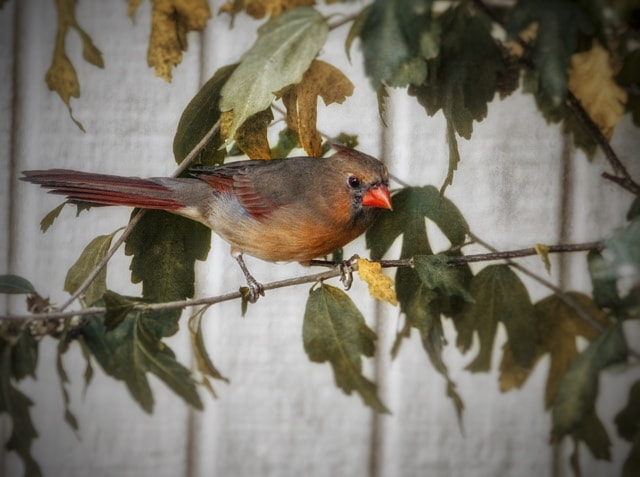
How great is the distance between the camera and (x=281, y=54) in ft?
1.91

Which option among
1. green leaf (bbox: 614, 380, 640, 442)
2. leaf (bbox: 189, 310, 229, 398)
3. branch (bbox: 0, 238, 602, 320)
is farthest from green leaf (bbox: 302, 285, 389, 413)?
green leaf (bbox: 614, 380, 640, 442)

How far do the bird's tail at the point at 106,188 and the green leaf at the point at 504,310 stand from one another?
327mm

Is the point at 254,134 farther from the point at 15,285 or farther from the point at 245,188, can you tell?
the point at 15,285

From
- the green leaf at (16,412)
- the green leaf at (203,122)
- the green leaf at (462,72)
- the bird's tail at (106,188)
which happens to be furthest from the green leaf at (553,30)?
the green leaf at (16,412)

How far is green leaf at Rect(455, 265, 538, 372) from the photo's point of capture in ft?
2.29

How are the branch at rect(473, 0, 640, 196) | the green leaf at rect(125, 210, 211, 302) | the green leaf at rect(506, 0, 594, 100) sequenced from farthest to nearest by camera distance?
the green leaf at rect(125, 210, 211, 302), the branch at rect(473, 0, 640, 196), the green leaf at rect(506, 0, 594, 100)

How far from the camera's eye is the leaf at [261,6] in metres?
0.61

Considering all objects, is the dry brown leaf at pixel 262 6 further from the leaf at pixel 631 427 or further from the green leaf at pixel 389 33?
the leaf at pixel 631 427

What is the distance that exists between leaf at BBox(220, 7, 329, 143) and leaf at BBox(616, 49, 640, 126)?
26 cm

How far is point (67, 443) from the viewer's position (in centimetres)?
81

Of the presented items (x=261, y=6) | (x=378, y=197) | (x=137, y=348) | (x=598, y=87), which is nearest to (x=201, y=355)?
(x=137, y=348)

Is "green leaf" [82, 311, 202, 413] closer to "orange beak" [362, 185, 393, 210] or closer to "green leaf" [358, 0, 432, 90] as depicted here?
"orange beak" [362, 185, 393, 210]

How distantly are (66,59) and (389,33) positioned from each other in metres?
0.37

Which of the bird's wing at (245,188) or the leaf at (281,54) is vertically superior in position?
the leaf at (281,54)
